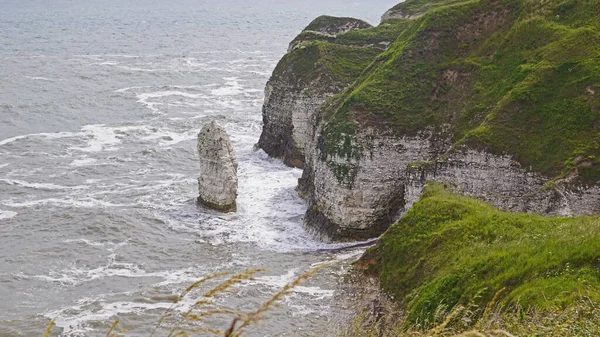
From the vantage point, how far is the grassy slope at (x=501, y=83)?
115 ft

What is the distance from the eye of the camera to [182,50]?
360 ft

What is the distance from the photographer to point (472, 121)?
3903cm

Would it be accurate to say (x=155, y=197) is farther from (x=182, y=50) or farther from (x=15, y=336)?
(x=182, y=50)

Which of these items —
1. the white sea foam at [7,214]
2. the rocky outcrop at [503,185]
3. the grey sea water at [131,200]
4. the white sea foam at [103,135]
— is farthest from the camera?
the white sea foam at [103,135]

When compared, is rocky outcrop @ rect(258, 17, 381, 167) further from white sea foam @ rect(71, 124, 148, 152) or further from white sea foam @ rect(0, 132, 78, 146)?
white sea foam @ rect(0, 132, 78, 146)

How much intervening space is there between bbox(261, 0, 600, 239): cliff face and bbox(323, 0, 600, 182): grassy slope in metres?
0.07

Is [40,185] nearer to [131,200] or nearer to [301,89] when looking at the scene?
[131,200]

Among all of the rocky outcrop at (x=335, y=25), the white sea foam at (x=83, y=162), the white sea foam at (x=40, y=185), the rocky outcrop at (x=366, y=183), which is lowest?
the white sea foam at (x=40, y=185)

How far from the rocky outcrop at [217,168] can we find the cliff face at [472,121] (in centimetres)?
514

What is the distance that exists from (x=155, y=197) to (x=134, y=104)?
94.9 feet

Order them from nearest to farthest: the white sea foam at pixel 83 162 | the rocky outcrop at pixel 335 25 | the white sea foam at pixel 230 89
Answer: the white sea foam at pixel 83 162 → the rocky outcrop at pixel 335 25 → the white sea foam at pixel 230 89

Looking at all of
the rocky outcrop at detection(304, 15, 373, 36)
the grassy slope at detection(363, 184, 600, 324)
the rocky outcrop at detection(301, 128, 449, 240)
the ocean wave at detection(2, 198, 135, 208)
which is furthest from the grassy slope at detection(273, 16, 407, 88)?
the grassy slope at detection(363, 184, 600, 324)

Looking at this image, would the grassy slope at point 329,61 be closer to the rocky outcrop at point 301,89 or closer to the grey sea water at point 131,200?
the rocky outcrop at point 301,89

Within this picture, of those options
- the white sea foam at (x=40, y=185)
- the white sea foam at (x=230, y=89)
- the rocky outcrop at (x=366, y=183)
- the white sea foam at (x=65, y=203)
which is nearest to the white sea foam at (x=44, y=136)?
the white sea foam at (x=40, y=185)
